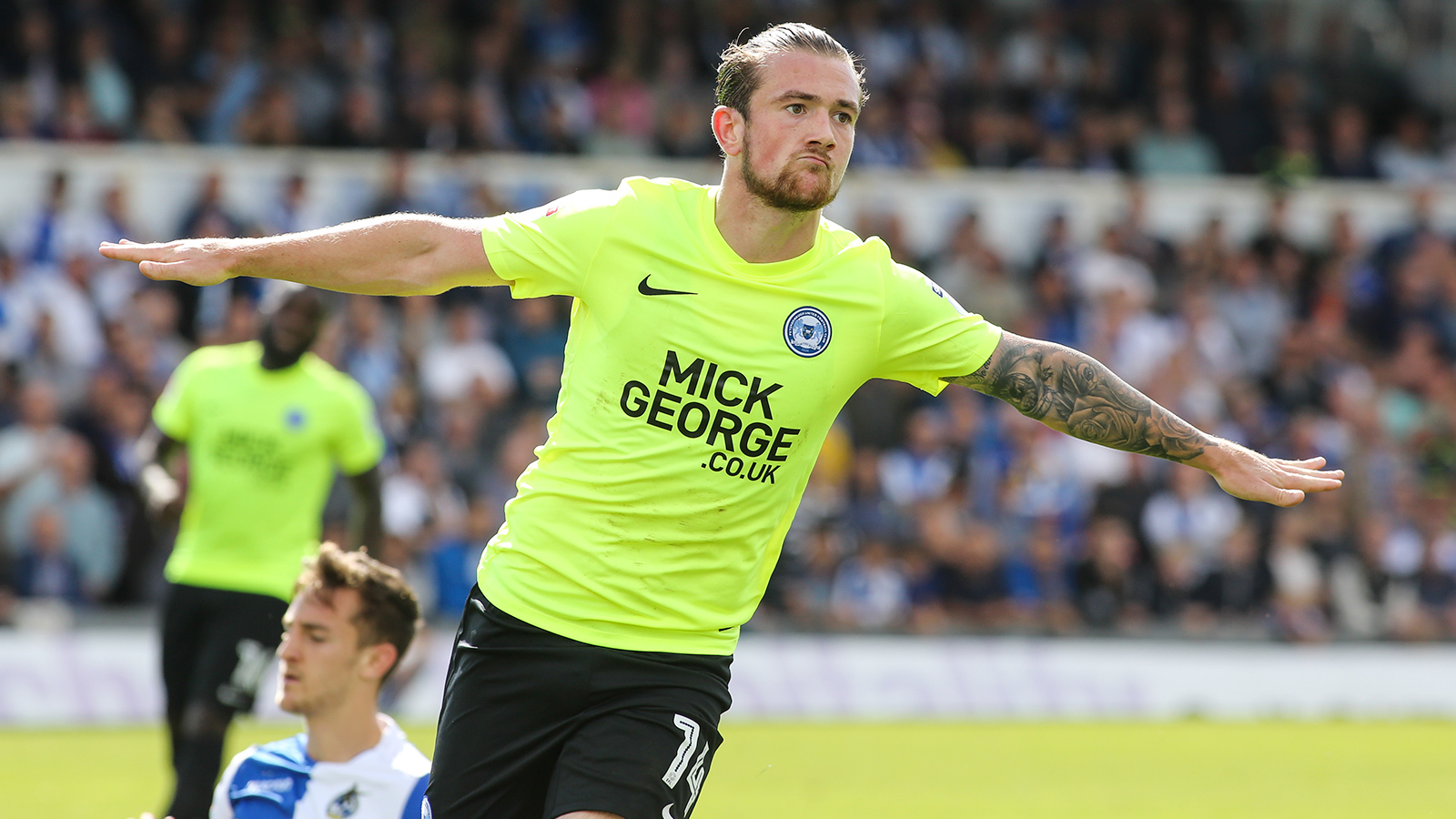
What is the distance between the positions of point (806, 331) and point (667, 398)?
396 millimetres

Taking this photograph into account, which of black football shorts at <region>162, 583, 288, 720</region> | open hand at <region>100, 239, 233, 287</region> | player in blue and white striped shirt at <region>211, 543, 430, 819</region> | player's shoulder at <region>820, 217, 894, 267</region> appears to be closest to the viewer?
open hand at <region>100, 239, 233, 287</region>

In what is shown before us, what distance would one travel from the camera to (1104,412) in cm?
484

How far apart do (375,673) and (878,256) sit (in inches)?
81.6

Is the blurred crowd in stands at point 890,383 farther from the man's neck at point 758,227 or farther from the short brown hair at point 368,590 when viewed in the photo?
the man's neck at point 758,227

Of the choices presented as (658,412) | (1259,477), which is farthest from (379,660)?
(1259,477)

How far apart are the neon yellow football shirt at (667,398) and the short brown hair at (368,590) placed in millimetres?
1052

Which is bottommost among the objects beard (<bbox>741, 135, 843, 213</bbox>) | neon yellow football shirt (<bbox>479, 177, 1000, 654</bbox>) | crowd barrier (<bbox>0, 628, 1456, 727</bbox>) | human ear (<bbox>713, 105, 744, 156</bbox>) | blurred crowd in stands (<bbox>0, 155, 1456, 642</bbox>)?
crowd barrier (<bbox>0, 628, 1456, 727</bbox>)

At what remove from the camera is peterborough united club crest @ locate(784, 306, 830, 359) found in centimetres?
460

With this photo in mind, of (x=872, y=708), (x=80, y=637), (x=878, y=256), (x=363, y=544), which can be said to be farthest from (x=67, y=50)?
(x=878, y=256)

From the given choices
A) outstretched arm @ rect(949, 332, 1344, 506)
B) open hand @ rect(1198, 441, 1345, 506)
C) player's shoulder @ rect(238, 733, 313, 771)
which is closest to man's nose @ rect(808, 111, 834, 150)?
outstretched arm @ rect(949, 332, 1344, 506)

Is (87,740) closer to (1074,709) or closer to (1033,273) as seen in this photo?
(1074,709)

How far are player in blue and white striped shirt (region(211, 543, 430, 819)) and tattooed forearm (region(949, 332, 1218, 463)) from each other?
2.04 meters

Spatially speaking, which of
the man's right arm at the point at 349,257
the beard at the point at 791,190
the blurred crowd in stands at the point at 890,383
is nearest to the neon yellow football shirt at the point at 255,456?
the man's right arm at the point at 349,257

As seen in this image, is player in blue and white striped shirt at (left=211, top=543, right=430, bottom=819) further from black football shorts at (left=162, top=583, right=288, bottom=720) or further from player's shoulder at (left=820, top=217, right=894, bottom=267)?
black football shorts at (left=162, top=583, right=288, bottom=720)
